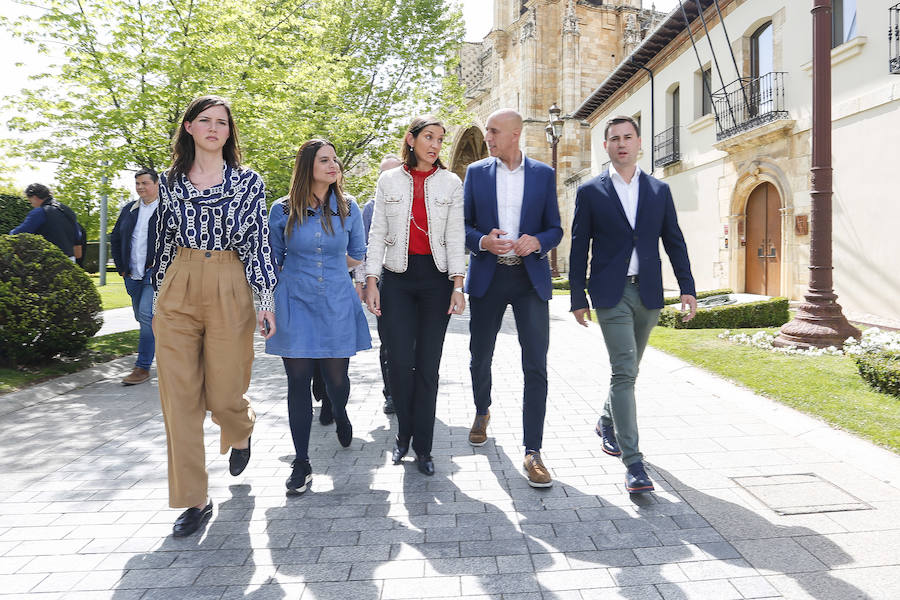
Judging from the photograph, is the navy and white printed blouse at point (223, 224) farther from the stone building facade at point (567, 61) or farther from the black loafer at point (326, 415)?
the stone building facade at point (567, 61)

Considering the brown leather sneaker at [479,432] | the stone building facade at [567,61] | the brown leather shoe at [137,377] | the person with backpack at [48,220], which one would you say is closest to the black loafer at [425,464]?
the brown leather sneaker at [479,432]

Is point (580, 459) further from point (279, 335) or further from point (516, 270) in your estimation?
point (279, 335)

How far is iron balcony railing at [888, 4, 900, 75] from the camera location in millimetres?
9844

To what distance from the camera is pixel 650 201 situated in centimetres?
379

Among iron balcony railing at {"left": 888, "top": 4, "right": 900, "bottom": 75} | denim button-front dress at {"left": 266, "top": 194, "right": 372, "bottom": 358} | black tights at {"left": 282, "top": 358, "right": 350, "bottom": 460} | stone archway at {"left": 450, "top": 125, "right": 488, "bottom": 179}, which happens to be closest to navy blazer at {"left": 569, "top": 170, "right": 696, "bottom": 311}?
denim button-front dress at {"left": 266, "top": 194, "right": 372, "bottom": 358}

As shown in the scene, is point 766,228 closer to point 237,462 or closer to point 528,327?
point 528,327

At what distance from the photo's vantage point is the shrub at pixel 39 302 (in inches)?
250

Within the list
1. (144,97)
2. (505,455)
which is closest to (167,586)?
(505,455)

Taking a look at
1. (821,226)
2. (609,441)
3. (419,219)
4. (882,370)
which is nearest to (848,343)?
(821,226)

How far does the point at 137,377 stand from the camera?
6648 millimetres

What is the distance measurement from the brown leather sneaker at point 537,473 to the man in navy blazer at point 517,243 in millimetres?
21

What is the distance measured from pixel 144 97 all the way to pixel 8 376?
4486mm

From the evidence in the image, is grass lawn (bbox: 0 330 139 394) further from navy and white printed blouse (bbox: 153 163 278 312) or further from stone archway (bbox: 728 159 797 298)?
stone archway (bbox: 728 159 797 298)

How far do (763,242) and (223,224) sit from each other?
15574 mm
